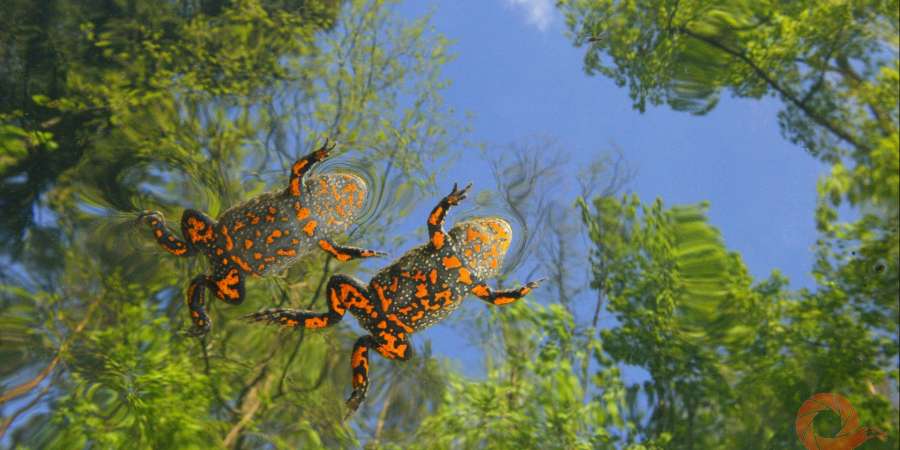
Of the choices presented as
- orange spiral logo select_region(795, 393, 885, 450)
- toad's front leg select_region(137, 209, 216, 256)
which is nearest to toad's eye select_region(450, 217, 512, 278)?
toad's front leg select_region(137, 209, 216, 256)

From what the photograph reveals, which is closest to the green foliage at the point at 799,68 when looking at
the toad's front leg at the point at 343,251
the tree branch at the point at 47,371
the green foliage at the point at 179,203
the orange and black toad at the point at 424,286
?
the green foliage at the point at 179,203

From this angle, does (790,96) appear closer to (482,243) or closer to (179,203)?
(482,243)

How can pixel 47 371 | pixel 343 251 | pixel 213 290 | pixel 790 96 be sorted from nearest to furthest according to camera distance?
pixel 213 290
pixel 343 251
pixel 47 371
pixel 790 96

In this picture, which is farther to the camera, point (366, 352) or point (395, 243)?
point (395, 243)

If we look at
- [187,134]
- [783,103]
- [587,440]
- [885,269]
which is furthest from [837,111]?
[187,134]

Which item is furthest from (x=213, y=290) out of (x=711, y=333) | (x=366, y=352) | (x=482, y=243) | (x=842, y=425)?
(x=842, y=425)

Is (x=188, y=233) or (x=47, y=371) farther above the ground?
(x=188, y=233)

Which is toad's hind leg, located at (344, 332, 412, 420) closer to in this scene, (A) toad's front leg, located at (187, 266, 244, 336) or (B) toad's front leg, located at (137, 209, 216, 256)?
(A) toad's front leg, located at (187, 266, 244, 336)
